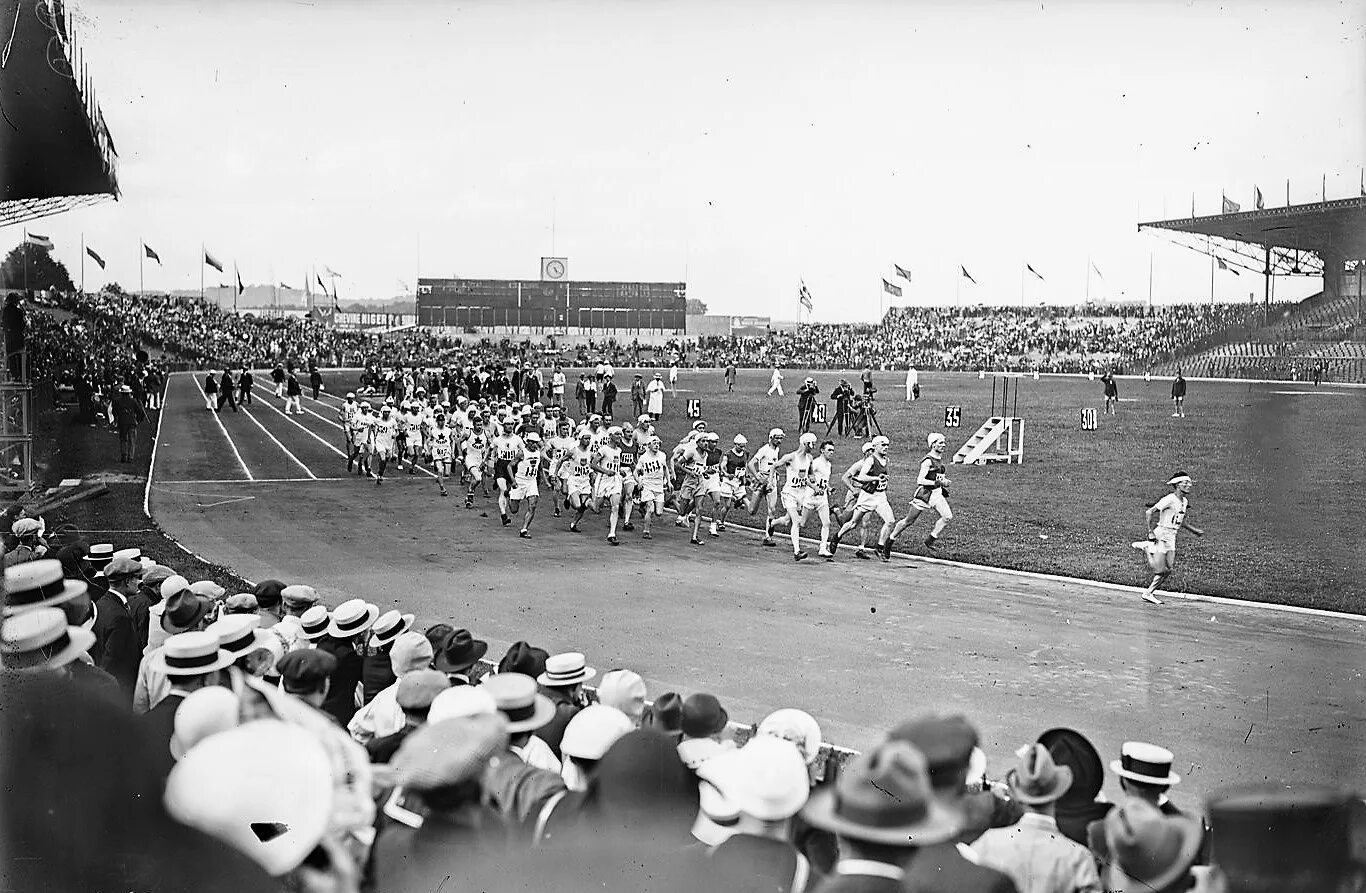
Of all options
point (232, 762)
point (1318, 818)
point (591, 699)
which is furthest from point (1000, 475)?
point (232, 762)

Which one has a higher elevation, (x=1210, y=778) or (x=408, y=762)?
(x=408, y=762)

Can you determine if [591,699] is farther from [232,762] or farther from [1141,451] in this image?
[1141,451]

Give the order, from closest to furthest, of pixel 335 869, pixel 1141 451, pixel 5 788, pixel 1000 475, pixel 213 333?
pixel 335 869 → pixel 5 788 → pixel 1000 475 → pixel 1141 451 → pixel 213 333

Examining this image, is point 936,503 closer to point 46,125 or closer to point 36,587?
point 36,587

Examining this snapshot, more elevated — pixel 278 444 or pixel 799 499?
pixel 799 499

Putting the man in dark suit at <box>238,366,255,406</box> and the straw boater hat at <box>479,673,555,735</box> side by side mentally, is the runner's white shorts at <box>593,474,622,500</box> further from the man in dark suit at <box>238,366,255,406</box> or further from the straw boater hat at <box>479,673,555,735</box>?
the man in dark suit at <box>238,366,255,406</box>

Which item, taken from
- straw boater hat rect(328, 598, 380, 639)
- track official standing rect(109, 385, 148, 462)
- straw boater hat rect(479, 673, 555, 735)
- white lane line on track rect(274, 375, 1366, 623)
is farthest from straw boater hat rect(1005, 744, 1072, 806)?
track official standing rect(109, 385, 148, 462)

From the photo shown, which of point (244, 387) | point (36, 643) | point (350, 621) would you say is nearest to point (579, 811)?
point (36, 643)

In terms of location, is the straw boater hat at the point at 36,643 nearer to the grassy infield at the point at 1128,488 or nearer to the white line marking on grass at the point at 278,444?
the grassy infield at the point at 1128,488
